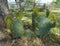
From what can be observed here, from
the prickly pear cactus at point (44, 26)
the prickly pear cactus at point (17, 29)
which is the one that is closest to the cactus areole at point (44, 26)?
the prickly pear cactus at point (44, 26)

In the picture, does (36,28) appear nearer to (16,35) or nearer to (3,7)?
(16,35)

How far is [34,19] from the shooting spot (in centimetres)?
425

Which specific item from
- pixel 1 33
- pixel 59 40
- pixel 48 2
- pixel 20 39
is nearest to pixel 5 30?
pixel 1 33

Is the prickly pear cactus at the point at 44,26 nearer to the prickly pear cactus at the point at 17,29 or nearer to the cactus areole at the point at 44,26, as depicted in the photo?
the cactus areole at the point at 44,26

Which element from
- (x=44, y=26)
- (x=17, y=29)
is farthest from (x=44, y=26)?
(x=17, y=29)

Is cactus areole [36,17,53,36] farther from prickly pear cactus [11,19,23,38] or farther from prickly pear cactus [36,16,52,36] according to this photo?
prickly pear cactus [11,19,23,38]

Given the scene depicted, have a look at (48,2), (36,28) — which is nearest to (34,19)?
(36,28)

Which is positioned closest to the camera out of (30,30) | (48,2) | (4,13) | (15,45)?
(15,45)

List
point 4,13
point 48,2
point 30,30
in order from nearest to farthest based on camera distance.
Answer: point 30,30
point 4,13
point 48,2

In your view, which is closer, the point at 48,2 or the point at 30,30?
the point at 30,30

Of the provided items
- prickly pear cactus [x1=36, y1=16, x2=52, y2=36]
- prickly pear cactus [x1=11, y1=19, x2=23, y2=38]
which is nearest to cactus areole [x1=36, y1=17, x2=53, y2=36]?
prickly pear cactus [x1=36, y1=16, x2=52, y2=36]

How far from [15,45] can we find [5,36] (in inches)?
11.3

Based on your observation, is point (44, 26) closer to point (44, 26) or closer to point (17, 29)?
point (44, 26)

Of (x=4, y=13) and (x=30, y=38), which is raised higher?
(x=4, y=13)
